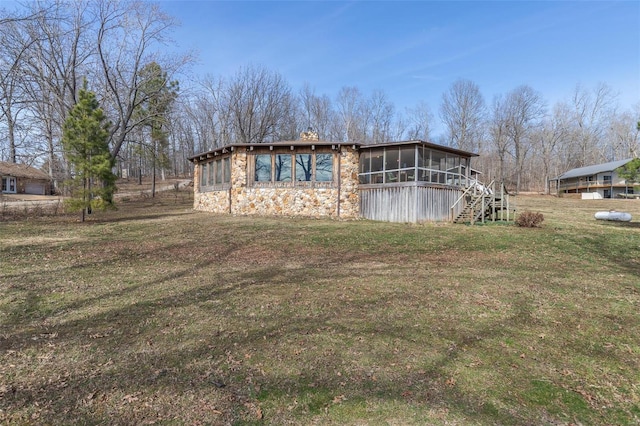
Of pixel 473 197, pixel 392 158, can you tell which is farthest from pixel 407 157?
pixel 473 197

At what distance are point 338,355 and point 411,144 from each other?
1316 centimetres

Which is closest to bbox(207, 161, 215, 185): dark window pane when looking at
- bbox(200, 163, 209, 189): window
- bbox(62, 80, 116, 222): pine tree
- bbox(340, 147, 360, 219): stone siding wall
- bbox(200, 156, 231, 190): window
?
bbox(200, 156, 231, 190): window

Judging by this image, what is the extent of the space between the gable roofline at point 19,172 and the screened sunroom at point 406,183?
31113mm

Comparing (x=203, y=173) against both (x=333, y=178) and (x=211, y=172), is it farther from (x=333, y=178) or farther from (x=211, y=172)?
(x=333, y=178)

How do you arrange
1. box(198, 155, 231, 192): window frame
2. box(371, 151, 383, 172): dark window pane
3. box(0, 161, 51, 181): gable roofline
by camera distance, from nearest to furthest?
box(371, 151, 383, 172): dark window pane
box(198, 155, 231, 192): window frame
box(0, 161, 51, 181): gable roofline

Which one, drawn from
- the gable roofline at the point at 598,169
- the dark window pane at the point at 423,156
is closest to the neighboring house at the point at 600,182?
the gable roofline at the point at 598,169

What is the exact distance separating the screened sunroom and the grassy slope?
7192mm

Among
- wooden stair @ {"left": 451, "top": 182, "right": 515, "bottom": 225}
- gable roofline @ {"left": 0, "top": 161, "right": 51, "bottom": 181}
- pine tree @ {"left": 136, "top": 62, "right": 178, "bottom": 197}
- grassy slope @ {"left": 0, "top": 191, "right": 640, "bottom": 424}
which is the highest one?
pine tree @ {"left": 136, "top": 62, "right": 178, "bottom": 197}

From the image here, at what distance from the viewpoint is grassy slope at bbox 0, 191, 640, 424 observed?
251 centimetres

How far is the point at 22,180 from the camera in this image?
107 ft

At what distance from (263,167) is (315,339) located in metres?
13.8

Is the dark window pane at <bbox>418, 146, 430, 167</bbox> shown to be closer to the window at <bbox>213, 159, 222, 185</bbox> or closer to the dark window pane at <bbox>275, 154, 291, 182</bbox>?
the dark window pane at <bbox>275, 154, 291, 182</bbox>

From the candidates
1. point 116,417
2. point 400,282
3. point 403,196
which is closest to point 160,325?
point 116,417

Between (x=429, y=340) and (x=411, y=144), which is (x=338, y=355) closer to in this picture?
(x=429, y=340)
